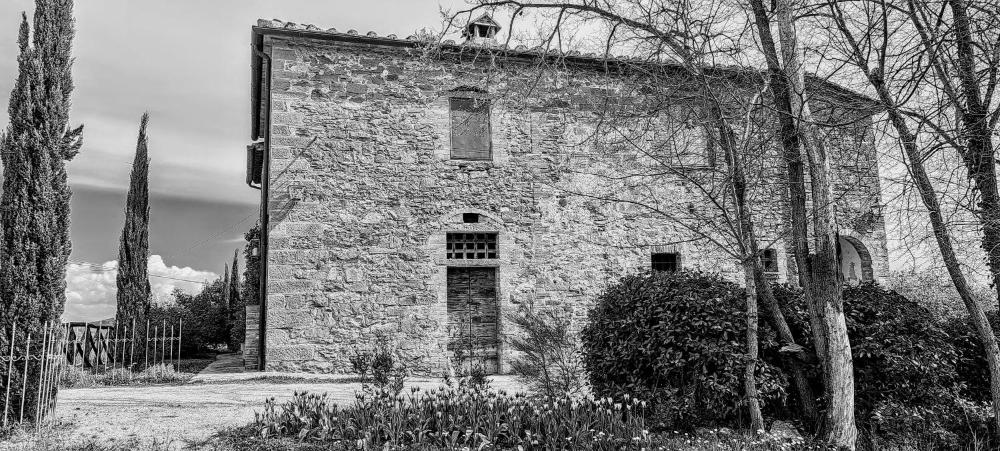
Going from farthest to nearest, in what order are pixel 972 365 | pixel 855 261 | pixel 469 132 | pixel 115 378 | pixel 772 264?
1. pixel 855 261
2. pixel 772 264
3. pixel 469 132
4. pixel 115 378
5. pixel 972 365

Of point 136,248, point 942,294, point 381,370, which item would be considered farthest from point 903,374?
point 136,248

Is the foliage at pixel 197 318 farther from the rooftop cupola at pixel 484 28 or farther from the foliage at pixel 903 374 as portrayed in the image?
the foliage at pixel 903 374

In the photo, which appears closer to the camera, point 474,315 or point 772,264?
point 474,315

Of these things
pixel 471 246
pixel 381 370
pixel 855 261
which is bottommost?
pixel 381 370

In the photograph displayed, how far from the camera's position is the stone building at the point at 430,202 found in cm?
980

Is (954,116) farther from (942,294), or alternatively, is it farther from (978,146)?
(942,294)

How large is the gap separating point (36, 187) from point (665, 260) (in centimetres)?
939

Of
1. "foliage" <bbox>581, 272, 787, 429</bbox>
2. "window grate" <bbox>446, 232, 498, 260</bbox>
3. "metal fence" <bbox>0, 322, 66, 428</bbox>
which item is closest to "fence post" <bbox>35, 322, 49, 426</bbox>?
"metal fence" <bbox>0, 322, 66, 428</bbox>

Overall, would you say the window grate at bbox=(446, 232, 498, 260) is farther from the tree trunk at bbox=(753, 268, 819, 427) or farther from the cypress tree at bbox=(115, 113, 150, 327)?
the cypress tree at bbox=(115, 113, 150, 327)

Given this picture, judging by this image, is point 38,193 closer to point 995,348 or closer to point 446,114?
point 446,114

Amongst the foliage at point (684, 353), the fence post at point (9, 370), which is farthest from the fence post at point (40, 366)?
the foliage at point (684, 353)

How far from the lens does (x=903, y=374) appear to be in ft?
17.5

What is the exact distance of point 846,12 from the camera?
19.2 feet

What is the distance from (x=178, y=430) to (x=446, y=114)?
6.66 m
